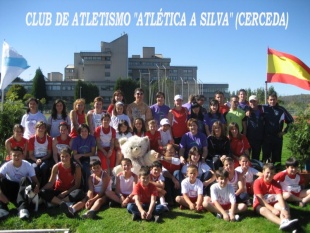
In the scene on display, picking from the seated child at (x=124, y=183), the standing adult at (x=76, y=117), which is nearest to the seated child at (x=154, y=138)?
the seated child at (x=124, y=183)

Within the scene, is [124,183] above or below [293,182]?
below

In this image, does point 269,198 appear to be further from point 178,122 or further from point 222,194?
point 178,122

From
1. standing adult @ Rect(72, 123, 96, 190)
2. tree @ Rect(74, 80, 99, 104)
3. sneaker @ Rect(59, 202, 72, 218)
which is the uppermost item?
tree @ Rect(74, 80, 99, 104)

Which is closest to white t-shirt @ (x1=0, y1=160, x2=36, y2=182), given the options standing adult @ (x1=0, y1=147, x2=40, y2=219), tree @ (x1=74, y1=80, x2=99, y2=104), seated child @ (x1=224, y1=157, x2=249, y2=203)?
standing adult @ (x1=0, y1=147, x2=40, y2=219)

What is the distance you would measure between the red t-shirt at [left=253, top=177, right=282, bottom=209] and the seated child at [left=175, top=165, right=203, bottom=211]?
1055mm

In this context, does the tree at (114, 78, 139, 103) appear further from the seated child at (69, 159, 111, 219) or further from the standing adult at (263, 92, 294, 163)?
the seated child at (69, 159, 111, 219)

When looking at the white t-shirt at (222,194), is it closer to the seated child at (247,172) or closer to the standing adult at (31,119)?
the seated child at (247,172)

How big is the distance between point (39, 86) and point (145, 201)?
68.1 meters

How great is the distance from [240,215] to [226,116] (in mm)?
3321

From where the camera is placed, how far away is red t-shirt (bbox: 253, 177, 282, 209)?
20.6 ft

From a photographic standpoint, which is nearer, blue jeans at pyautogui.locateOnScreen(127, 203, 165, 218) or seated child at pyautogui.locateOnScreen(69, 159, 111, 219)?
blue jeans at pyautogui.locateOnScreen(127, 203, 165, 218)

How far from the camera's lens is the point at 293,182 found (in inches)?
265

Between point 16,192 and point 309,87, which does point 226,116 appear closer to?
point 309,87

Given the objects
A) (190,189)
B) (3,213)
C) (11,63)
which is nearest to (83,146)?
(3,213)
